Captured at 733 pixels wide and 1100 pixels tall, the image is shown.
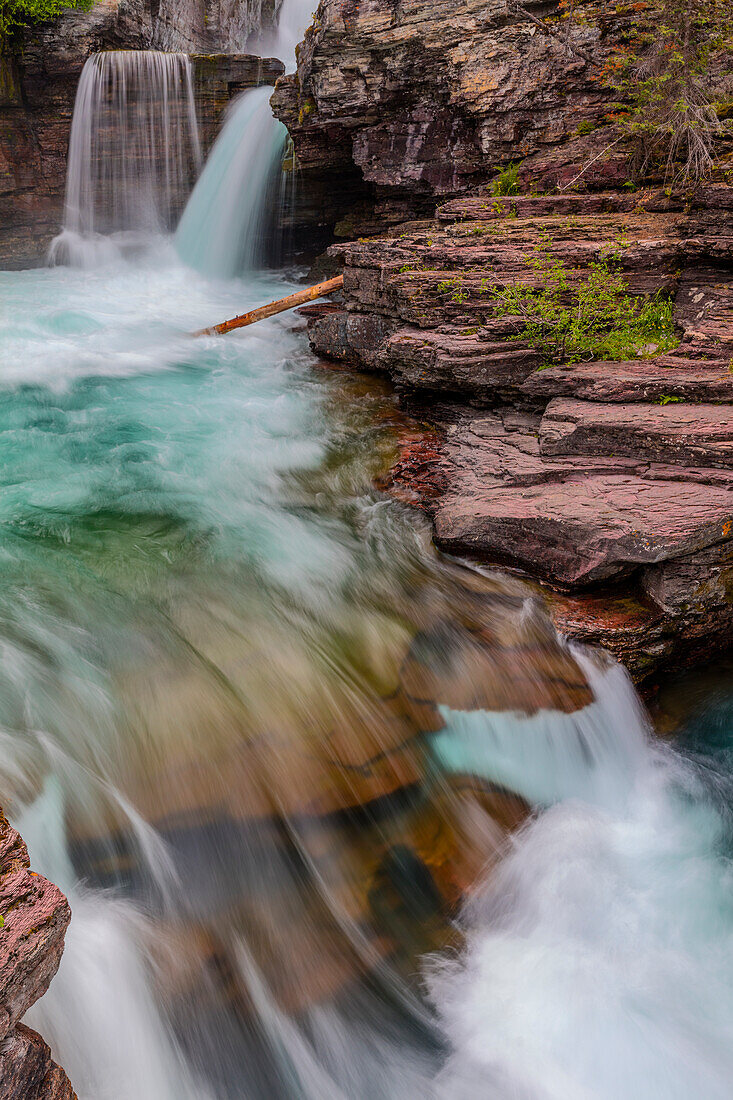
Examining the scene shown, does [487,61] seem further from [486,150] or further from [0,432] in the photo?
[0,432]

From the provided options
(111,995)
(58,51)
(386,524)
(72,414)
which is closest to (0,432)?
(72,414)

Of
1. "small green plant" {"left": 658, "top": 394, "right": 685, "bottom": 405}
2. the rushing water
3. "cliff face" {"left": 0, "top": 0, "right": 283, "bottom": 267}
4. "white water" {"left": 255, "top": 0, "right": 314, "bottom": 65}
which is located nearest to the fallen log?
the rushing water

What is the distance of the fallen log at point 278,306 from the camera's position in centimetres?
891

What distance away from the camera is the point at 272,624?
4.52 metres

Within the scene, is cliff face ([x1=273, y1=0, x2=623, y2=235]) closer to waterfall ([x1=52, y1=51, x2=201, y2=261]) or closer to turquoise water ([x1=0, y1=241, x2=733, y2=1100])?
waterfall ([x1=52, y1=51, x2=201, y2=261])

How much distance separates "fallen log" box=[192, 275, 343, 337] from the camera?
29.2 ft

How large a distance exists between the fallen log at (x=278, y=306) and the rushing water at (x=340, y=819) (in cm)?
428

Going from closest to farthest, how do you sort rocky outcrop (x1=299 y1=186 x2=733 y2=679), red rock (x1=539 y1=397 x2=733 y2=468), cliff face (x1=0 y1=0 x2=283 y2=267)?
rocky outcrop (x1=299 y1=186 x2=733 y2=679), red rock (x1=539 y1=397 x2=733 y2=468), cliff face (x1=0 y1=0 x2=283 y2=267)

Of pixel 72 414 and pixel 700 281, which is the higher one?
pixel 700 281

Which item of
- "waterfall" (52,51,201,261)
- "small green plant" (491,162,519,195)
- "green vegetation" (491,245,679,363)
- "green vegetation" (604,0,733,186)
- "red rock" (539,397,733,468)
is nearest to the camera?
"red rock" (539,397,733,468)

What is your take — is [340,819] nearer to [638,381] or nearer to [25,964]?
[25,964]

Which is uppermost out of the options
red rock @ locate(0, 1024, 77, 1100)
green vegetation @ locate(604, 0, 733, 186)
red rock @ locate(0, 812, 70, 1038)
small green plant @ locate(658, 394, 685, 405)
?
green vegetation @ locate(604, 0, 733, 186)

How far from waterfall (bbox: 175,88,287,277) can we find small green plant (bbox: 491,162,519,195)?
555 centimetres

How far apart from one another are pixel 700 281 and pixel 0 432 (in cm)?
699
